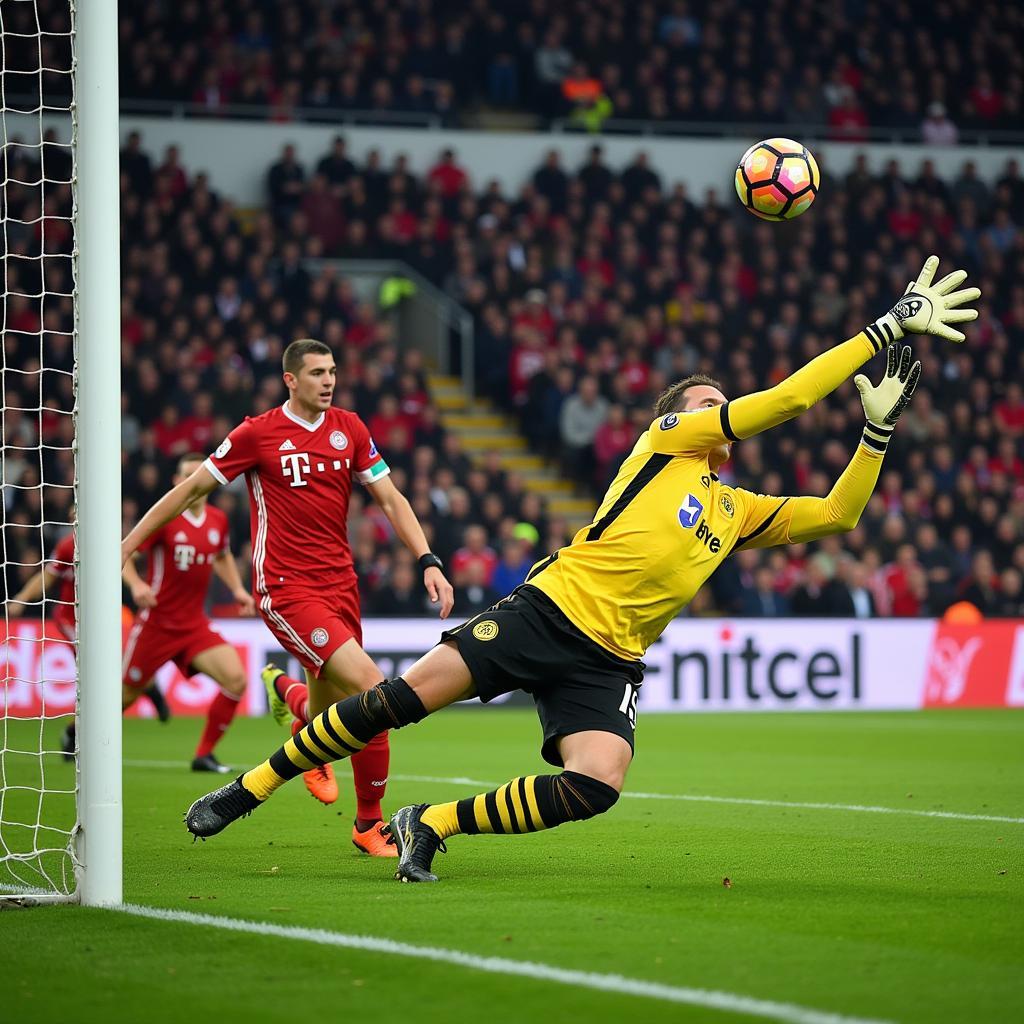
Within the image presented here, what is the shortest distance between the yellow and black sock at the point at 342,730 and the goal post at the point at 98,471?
882 mm

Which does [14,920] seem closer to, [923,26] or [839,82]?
[839,82]

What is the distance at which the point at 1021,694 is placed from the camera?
1886 centimetres

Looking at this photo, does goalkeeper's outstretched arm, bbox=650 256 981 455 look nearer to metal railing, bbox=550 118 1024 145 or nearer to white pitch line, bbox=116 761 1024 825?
white pitch line, bbox=116 761 1024 825

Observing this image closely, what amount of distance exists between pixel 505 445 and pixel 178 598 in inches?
489

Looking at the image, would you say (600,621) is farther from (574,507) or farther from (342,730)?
(574,507)

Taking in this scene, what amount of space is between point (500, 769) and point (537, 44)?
18211 mm

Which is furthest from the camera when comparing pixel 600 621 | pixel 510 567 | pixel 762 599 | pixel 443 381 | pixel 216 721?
pixel 443 381

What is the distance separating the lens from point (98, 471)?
563 centimetres

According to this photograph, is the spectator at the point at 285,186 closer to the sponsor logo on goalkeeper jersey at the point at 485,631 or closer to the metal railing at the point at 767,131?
the metal railing at the point at 767,131

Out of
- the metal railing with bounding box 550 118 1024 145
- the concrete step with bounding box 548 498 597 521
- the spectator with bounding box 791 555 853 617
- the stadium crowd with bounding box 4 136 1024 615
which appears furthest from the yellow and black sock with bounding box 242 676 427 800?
the metal railing with bounding box 550 118 1024 145

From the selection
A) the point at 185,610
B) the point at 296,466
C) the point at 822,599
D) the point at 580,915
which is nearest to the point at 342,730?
the point at 580,915

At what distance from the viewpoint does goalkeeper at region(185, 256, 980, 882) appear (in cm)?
608

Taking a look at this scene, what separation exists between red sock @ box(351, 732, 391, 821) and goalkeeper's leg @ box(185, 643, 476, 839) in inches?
36.1

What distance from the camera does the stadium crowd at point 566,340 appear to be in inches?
756
